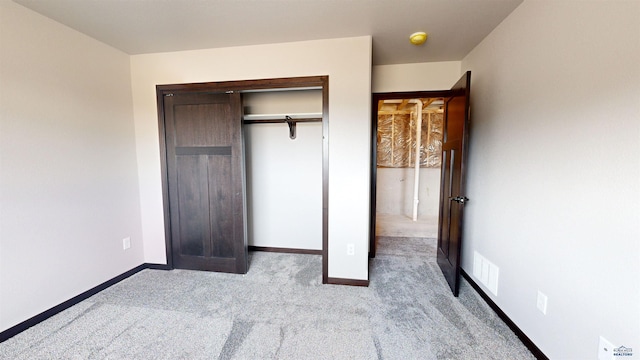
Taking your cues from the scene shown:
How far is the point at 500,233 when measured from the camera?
1.88 metres

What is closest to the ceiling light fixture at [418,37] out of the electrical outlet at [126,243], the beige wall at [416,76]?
the beige wall at [416,76]

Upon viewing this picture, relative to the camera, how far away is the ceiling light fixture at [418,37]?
2.08m

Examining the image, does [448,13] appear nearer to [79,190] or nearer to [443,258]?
[443,258]

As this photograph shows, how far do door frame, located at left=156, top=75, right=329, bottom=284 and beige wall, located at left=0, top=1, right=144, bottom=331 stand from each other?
34 cm

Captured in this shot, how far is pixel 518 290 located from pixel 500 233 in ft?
1.38

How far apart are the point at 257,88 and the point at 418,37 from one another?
62.7 inches

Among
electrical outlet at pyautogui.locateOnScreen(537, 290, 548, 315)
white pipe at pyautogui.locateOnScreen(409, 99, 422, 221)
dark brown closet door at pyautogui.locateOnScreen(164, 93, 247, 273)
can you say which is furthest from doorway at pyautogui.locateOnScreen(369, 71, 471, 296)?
dark brown closet door at pyautogui.locateOnScreen(164, 93, 247, 273)

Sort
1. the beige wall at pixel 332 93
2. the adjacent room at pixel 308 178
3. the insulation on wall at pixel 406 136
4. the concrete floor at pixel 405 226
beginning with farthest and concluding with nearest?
the insulation on wall at pixel 406 136, the concrete floor at pixel 405 226, the beige wall at pixel 332 93, the adjacent room at pixel 308 178

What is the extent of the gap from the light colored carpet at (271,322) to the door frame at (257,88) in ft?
1.40

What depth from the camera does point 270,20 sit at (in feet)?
6.18

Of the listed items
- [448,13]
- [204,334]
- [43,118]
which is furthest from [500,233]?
[43,118]

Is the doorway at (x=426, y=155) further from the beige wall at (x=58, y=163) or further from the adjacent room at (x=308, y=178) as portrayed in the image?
the beige wall at (x=58, y=163)

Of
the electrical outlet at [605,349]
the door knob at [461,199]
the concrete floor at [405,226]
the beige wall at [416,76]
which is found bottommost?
the concrete floor at [405,226]

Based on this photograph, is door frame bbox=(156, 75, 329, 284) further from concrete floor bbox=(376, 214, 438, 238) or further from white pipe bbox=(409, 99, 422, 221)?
white pipe bbox=(409, 99, 422, 221)
